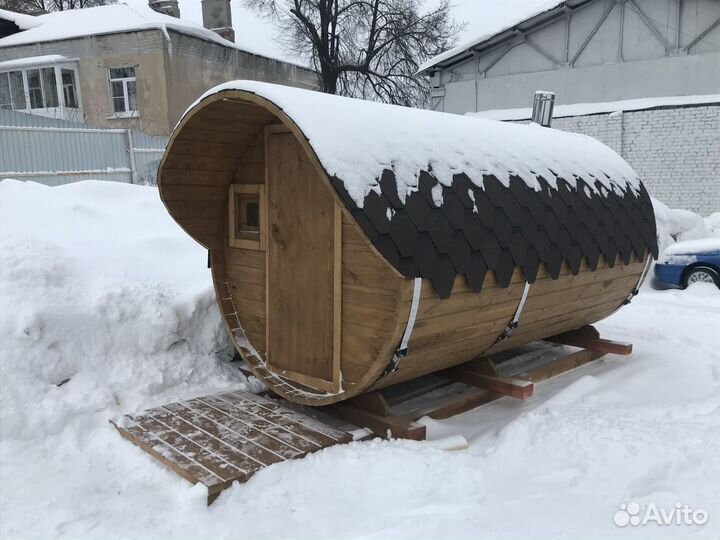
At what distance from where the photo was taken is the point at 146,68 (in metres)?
18.9

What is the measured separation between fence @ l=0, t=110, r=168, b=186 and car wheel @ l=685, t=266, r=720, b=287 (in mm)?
9044

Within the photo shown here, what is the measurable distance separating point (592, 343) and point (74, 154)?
10.7 metres

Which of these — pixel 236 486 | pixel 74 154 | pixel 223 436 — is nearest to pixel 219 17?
pixel 74 154

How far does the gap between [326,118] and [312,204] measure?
0.73 m

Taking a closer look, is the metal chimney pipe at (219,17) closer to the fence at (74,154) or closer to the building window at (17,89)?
the building window at (17,89)

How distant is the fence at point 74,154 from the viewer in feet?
37.0

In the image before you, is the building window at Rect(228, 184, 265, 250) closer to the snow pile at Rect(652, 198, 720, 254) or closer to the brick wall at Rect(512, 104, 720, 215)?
the snow pile at Rect(652, 198, 720, 254)

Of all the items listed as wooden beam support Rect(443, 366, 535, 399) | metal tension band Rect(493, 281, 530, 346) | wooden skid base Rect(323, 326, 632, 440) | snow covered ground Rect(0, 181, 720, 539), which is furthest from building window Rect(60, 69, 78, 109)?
metal tension band Rect(493, 281, 530, 346)

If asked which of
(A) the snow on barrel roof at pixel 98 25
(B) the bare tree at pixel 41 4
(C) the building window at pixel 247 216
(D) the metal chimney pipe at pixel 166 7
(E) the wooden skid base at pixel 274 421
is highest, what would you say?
(B) the bare tree at pixel 41 4

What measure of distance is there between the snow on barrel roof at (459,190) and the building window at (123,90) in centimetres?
1681

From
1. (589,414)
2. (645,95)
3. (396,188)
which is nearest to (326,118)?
(396,188)

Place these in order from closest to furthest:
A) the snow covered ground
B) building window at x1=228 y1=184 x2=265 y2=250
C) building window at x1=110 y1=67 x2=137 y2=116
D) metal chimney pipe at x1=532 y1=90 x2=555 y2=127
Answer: the snow covered ground < building window at x1=228 y1=184 x2=265 y2=250 < metal chimney pipe at x1=532 y1=90 x2=555 y2=127 < building window at x1=110 y1=67 x2=137 y2=116

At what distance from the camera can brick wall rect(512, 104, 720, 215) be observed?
12.9 m

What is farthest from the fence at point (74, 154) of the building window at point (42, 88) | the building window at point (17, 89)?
the building window at point (17, 89)
